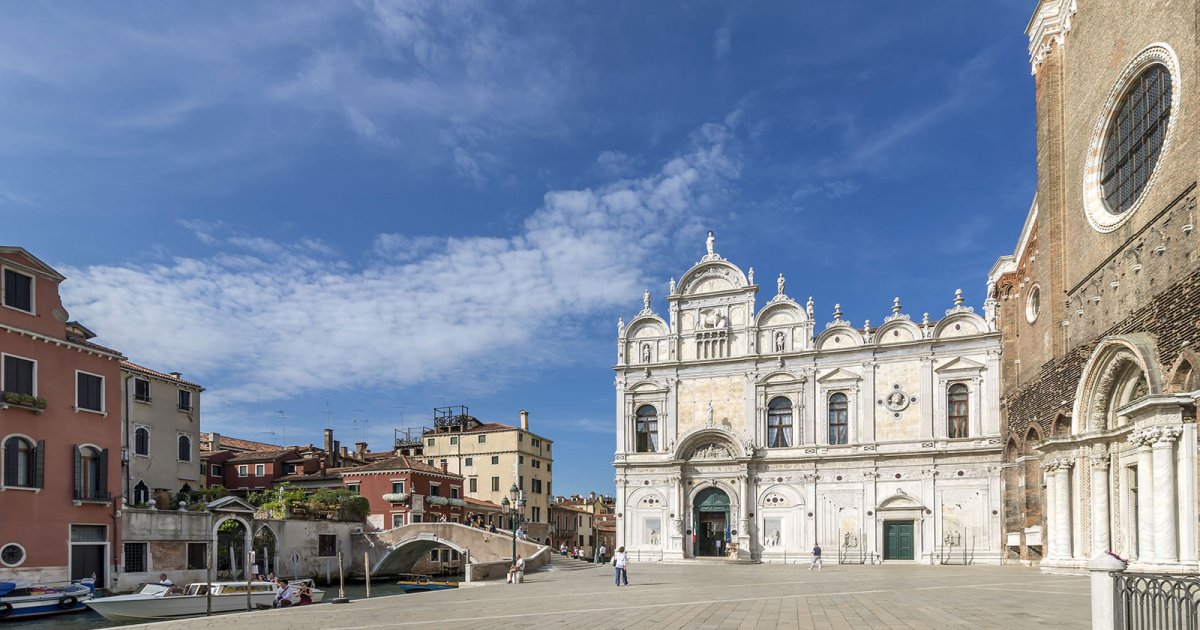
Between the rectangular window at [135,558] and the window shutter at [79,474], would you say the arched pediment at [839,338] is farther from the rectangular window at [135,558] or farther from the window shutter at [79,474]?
the window shutter at [79,474]

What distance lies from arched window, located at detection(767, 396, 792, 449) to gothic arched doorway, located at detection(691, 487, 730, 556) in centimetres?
327

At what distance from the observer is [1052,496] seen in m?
25.1

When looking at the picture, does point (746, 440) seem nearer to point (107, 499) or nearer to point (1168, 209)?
point (1168, 209)

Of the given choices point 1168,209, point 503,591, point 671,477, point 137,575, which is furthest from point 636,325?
point 1168,209

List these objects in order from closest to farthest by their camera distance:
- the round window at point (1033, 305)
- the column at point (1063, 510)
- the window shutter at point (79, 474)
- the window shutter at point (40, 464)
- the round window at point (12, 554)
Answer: the column at point (1063, 510) < the round window at point (12, 554) < the window shutter at point (40, 464) < the window shutter at point (79, 474) < the round window at point (1033, 305)

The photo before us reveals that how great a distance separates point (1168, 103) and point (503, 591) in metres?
20.1

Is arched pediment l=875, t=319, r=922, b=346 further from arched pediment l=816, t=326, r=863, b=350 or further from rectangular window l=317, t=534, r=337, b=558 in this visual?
rectangular window l=317, t=534, r=337, b=558

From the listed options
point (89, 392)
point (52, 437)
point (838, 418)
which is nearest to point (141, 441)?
point (89, 392)

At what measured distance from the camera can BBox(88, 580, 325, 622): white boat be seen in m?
25.2

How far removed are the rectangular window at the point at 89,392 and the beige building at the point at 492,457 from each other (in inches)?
1248

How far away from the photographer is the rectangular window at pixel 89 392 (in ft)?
92.2

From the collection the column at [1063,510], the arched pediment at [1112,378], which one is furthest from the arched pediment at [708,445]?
the arched pediment at [1112,378]

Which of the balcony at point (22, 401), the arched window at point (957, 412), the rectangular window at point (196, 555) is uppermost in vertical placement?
the balcony at point (22, 401)

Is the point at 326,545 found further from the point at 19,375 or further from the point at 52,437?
the point at 19,375
